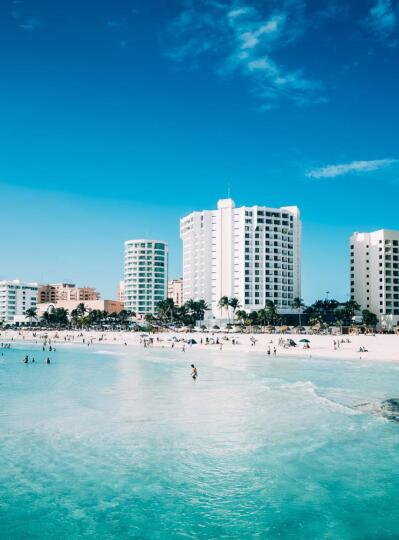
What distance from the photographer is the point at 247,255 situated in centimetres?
16325

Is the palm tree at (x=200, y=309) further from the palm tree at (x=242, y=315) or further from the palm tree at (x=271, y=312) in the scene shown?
the palm tree at (x=271, y=312)

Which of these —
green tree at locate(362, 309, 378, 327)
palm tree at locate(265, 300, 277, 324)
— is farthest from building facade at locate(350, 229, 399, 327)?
palm tree at locate(265, 300, 277, 324)

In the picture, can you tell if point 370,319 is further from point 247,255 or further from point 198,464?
point 198,464

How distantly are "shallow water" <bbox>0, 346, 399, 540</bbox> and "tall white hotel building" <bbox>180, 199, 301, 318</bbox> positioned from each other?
11922 centimetres

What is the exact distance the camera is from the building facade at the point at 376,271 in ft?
511

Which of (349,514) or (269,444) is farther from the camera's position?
(269,444)

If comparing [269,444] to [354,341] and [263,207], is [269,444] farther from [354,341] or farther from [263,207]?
[263,207]

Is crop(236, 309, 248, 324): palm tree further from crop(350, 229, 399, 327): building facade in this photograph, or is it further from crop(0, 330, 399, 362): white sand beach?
crop(350, 229, 399, 327): building facade

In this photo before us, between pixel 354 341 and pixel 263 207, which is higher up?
pixel 263 207

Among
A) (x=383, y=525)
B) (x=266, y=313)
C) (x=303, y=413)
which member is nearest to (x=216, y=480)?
(x=383, y=525)

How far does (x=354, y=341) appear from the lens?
10369 cm

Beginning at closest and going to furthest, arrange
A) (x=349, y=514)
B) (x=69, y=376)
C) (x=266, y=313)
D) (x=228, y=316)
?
(x=349, y=514), (x=69, y=376), (x=266, y=313), (x=228, y=316)

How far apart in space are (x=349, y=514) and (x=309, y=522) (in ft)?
5.09

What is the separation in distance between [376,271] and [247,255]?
126ft
